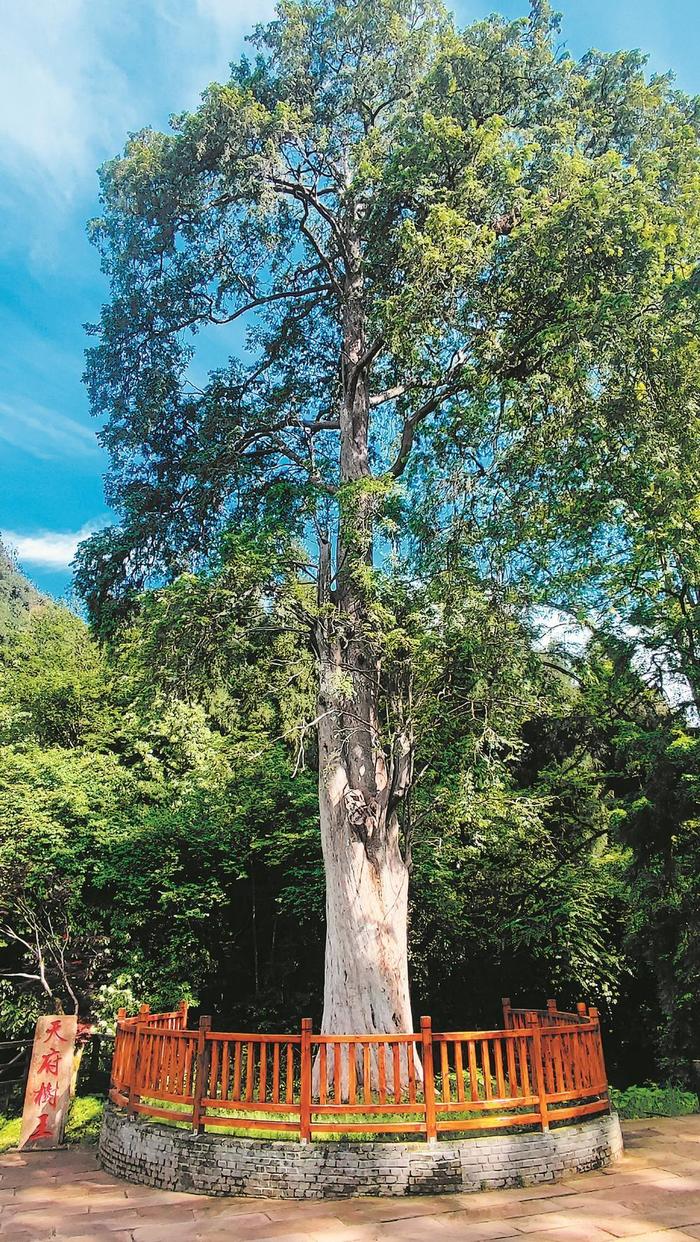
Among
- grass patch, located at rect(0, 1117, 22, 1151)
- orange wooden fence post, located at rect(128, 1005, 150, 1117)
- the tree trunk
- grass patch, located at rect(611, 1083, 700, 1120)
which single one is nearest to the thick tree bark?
the tree trunk

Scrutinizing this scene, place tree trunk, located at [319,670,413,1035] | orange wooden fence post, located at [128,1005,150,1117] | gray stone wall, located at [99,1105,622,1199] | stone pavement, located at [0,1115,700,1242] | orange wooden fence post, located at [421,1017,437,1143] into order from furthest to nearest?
tree trunk, located at [319,670,413,1035], orange wooden fence post, located at [128,1005,150,1117], orange wooden fence post, located at [421,1017,437,1143], gray stone wall, located at [99,1105,622,1199], stone pavement, located at [0,1115,700,1242]

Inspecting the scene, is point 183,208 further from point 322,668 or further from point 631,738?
point 631,738

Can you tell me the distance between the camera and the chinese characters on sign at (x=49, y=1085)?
23.1ft

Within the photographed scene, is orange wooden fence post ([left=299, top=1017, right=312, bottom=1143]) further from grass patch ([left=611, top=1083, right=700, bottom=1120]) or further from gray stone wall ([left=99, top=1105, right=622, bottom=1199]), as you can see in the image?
grass patch ([left=611, top=1083, right=700, bottom=1120])

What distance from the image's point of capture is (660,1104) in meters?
7.45

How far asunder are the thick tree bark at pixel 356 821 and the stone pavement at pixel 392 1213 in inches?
87.4

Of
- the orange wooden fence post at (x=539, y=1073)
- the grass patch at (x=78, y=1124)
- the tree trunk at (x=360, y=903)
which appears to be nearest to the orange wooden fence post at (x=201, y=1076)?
the tree trunk at (x=360, y=903)

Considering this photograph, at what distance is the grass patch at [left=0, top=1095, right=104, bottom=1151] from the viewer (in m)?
7.51

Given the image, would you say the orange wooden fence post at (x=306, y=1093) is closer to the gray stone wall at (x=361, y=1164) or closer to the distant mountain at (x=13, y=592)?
the gray stone wall at (x=361, y=1164)

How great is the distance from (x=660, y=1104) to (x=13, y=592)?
45887mm

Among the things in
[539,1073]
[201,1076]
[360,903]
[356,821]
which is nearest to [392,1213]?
[539,1073]

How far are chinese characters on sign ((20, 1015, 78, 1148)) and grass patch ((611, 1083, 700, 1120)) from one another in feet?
17.2

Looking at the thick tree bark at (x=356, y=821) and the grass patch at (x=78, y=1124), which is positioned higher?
the thick tree bark at (x=356, y=821)

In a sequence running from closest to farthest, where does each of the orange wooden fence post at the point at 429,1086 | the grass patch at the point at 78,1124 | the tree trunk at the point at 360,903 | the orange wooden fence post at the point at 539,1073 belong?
the orange wooden fence post at the point at 429,1086
the orange wooden fence post at the point at 539,1073
the tree trunk at the point at 360,903
the grass patch at the point at 78,1124
